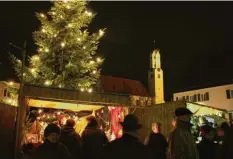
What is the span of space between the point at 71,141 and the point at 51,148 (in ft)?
7.55

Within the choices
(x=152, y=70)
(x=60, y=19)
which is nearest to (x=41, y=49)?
(x=60, y=19)

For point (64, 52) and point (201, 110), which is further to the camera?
point (64, 52)

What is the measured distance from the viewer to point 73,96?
11.6m

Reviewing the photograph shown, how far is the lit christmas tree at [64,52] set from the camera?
690 inches

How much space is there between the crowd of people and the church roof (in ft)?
200

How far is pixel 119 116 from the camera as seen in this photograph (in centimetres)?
1365

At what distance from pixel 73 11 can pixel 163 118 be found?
10.1 meters

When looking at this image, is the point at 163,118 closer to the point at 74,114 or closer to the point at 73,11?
the point at 74,114

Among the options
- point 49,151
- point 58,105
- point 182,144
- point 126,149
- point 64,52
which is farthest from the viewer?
point 64,52

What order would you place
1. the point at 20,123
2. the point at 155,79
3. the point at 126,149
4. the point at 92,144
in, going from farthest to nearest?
1. the point at 155,79
2. the point at 20,123
3. the point at 92,144
4. the point at 126,149

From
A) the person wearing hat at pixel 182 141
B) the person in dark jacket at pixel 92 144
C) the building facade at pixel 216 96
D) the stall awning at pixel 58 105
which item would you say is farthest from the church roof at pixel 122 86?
the person wearing hat at pixel 182 141

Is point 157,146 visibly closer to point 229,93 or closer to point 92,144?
point 92,144

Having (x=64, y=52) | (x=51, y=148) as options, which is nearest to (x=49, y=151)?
(x=51, y=148)

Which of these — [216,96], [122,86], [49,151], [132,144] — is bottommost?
[49,151]
